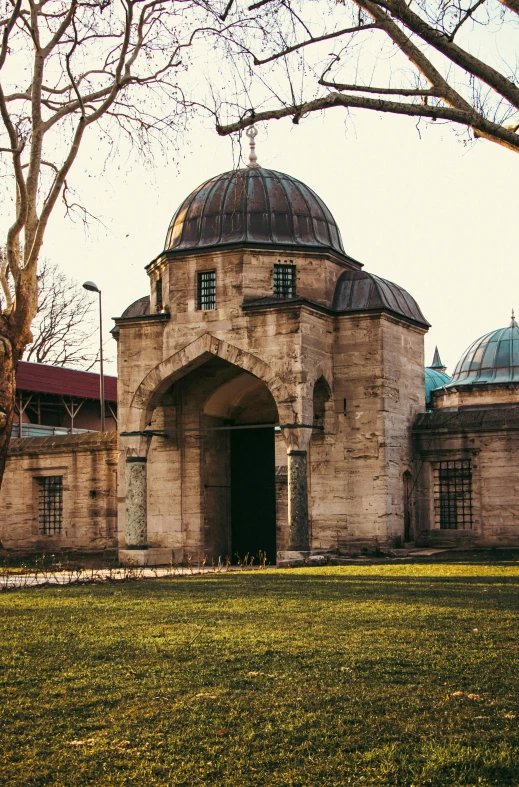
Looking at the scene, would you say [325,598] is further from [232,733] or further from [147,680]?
[232,733]

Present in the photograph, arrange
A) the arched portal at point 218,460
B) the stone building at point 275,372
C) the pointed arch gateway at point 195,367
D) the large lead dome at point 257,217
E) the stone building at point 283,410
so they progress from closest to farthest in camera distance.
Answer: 1. the pointed arch gateway at point 195,367
2. the stone building at point 275,372
3. the stone building at point 283,410
4. the large lead dome at point 257,217
5. the arched portal at point 218,460

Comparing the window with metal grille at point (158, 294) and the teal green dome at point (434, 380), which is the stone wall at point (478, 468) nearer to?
the window with metal grille at point (158, 294)

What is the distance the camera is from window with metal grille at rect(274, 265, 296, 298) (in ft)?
81.3

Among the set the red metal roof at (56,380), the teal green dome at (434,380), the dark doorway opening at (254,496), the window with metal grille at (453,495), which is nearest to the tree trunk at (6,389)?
the dark doorway opening at (254,496)

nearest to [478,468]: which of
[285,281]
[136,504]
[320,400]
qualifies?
[320,400]

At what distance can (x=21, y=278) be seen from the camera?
15117 millimetres

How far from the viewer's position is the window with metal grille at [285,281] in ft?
81.3

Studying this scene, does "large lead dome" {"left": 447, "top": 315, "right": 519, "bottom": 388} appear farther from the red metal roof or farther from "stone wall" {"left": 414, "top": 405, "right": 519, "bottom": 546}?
the red metal roof

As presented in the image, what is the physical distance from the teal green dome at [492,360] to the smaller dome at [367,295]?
45.0ft

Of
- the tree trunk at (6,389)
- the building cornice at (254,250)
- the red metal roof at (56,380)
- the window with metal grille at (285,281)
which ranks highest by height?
the building cornice at (254,250)

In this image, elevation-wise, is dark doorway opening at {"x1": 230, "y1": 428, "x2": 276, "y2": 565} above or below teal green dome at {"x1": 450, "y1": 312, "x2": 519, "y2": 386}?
below

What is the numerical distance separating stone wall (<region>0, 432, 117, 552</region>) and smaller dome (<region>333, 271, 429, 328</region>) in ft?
25.2

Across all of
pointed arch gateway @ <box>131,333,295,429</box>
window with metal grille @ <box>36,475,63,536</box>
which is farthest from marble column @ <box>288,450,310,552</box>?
window with metal grille @ <box>36,475,63,536</box>

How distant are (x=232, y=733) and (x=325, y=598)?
694 centimetres
